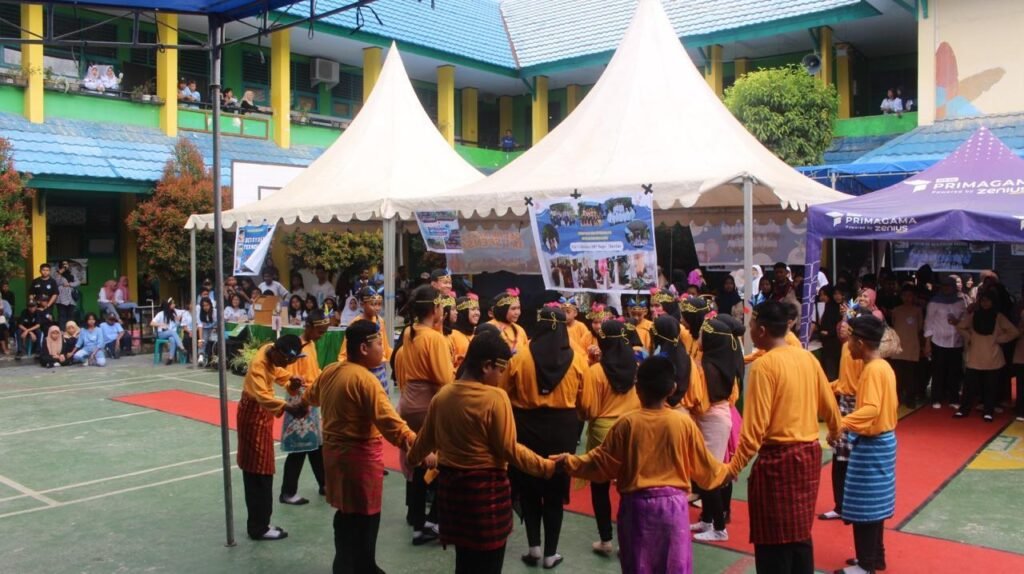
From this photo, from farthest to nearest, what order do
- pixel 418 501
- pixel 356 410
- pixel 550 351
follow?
pixel 418 501 < pixel 550 351 < pixel 356 410

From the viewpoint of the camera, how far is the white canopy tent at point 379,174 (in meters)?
11.2

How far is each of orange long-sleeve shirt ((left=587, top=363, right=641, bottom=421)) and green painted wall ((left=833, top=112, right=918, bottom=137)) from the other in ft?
51.3

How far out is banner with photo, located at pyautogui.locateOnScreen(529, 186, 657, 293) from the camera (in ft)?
27.3

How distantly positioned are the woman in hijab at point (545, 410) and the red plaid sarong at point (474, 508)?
107 centimetres

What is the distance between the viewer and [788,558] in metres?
4.07

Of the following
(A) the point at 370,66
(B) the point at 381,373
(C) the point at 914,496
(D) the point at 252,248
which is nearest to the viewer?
(C) the point at 914,496

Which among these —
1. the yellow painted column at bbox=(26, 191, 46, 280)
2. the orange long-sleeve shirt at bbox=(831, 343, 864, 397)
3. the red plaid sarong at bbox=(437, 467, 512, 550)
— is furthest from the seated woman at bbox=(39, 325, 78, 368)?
the orange long-sleeve shirt at bbox=(831, 343, 864, 397)

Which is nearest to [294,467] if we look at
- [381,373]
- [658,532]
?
[381,373]

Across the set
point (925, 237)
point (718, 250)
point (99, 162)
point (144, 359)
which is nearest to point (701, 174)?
point (925, 237)

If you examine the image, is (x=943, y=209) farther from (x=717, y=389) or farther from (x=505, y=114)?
(x=505, y=114)

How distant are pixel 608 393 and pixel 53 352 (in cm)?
1233

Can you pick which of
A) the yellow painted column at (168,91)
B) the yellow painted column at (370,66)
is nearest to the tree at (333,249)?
the yellow painted column at (168,91)

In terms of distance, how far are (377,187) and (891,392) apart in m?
8.21

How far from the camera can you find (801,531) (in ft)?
13.2
